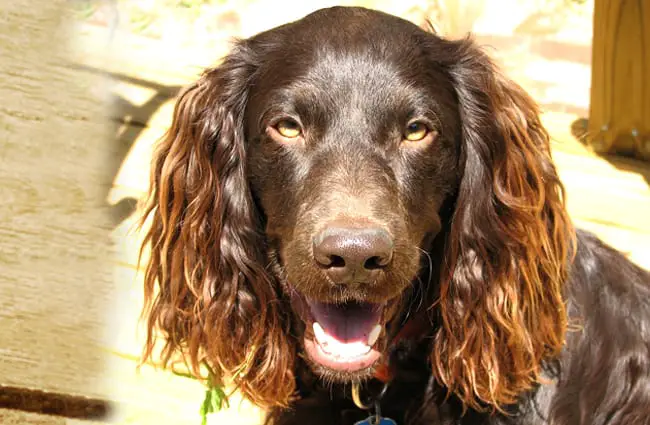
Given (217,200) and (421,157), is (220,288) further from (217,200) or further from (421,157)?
(421,157)

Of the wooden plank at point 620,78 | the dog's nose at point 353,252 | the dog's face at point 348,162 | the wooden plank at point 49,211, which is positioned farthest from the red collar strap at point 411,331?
the wooden plank at point 620,78

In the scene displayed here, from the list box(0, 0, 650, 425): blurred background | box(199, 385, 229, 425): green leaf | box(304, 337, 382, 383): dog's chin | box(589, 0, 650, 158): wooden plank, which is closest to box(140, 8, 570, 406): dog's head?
box(304, 337, 382, 383): dog's chin

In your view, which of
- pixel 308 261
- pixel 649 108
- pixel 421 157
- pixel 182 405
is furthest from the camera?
pixel 649 108

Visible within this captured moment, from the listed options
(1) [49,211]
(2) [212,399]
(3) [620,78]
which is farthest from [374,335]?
(3) [620,78]

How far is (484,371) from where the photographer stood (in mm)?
2830

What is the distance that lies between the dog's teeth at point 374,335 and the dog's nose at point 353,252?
267 mm

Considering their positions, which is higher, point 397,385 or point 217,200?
point 217,200

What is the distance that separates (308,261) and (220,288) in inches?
20.8

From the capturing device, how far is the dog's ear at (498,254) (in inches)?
109

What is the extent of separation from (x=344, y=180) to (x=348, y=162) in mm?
67

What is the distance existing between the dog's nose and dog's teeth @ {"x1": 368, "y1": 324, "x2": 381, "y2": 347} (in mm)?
267

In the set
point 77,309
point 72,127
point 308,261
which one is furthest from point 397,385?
point 72,127

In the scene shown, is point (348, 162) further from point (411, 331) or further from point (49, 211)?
point (49, 211)

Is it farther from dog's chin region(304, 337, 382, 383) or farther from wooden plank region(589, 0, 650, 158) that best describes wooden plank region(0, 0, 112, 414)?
wooden plank region(589, 0, 650, 158)
